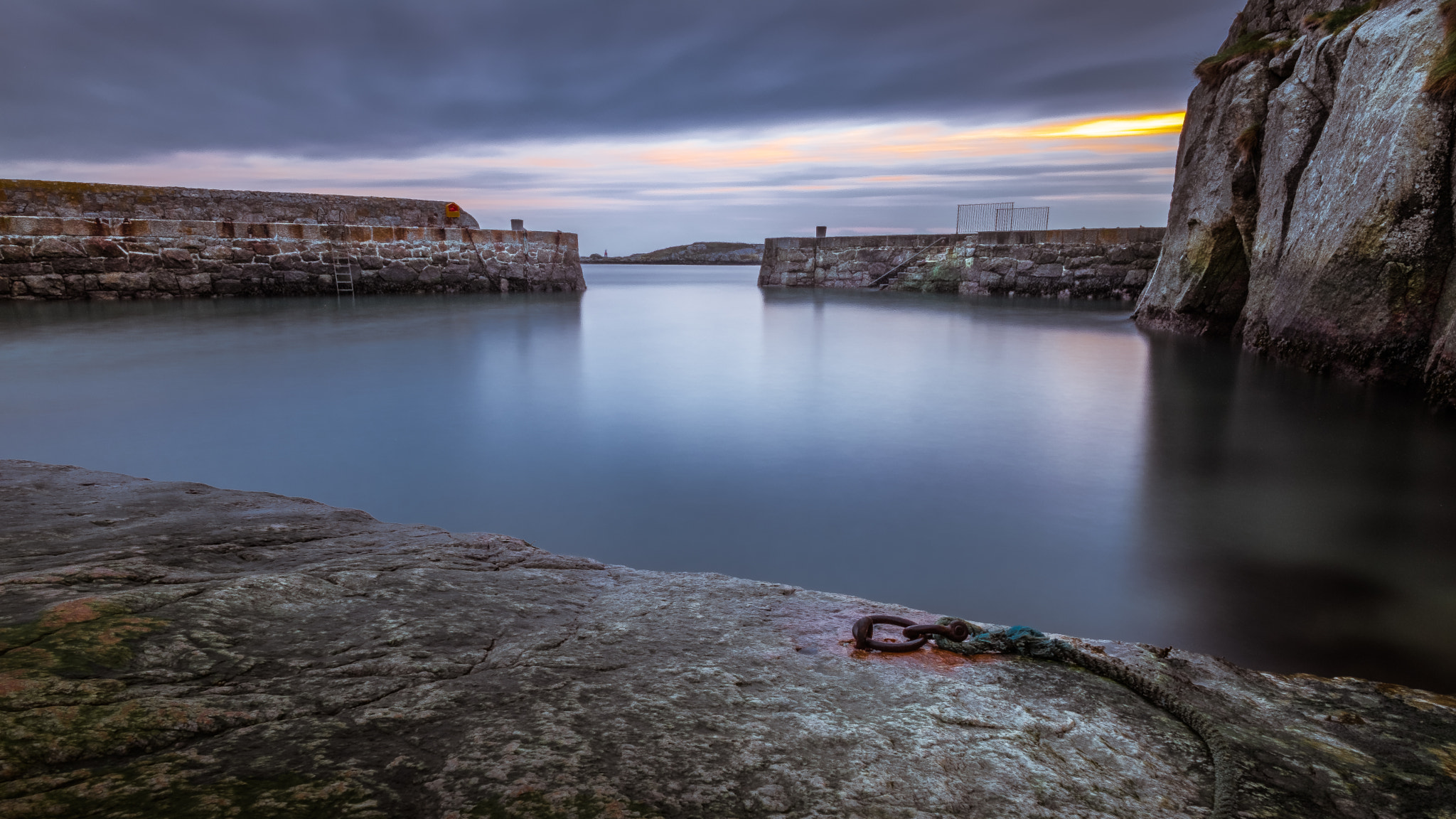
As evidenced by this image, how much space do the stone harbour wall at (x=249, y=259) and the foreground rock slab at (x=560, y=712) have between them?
12.5 metres

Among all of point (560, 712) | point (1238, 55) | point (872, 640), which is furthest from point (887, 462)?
point (1238, 55)

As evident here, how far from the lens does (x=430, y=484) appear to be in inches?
135

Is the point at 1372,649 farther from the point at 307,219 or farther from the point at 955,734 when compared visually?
the point at 307,219

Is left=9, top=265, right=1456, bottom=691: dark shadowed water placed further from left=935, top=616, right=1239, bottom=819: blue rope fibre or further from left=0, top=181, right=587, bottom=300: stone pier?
left=0, top=181, right=587, bottom=300: stone pier

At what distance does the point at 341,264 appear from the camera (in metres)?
13.2

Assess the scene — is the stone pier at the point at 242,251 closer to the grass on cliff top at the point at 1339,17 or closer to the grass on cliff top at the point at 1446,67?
the grass on cliff top at the point at 1339,17

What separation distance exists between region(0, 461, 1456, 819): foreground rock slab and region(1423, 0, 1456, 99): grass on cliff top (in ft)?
15.4

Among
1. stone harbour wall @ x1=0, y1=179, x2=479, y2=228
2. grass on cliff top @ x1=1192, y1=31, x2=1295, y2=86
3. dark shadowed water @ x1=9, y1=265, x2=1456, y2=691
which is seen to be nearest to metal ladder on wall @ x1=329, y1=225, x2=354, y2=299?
stone harbour wall @ x1=0, y1=179, x2=479, y2=228

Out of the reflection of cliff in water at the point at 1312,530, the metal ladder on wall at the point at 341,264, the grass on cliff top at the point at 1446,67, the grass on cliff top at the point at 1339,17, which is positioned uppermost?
the grass on cliff top at the point at 1339,17

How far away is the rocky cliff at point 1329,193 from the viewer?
14.5ft

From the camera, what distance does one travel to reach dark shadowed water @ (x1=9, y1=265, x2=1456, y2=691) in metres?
2.37

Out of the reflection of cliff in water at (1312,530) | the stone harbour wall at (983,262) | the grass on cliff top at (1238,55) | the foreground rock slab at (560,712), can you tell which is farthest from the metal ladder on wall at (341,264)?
the grass on cliff top at (1238,55)

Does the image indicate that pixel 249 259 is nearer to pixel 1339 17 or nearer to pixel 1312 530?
pixel 1312 530

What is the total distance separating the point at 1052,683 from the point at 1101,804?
42 centimetres
